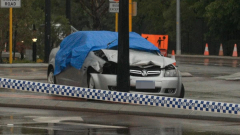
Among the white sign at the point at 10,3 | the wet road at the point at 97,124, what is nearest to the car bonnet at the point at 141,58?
the wet road at the point at 97,124

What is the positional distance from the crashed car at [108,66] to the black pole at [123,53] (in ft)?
0.90

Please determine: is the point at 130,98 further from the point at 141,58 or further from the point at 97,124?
the point at 97,124

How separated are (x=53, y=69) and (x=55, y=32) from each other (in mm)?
17527

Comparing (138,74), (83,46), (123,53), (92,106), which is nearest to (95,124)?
(92,106)

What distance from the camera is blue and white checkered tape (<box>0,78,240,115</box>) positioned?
12.7 metres

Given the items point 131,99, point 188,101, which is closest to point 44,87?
point 131,99

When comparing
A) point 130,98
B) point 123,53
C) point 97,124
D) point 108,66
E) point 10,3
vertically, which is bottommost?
point 97,124

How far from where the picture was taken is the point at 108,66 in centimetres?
1490

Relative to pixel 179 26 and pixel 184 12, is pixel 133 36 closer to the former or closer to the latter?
pixel 179 26

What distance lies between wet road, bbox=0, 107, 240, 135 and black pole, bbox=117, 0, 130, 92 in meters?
1.37

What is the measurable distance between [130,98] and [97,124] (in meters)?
2.47

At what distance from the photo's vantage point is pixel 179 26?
1703 inches

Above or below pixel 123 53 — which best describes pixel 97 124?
below

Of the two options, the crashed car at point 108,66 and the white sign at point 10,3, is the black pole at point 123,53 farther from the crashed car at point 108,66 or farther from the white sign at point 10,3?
the white sign at point 10,3
